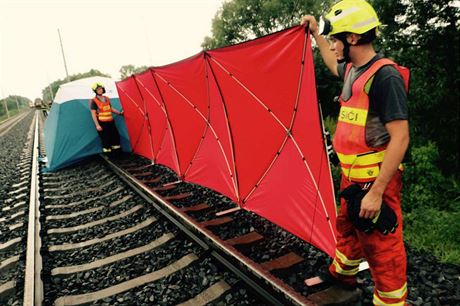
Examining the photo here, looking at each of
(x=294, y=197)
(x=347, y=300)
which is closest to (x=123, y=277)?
(x=294, y=197)

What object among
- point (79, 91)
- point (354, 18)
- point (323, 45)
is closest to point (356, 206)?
point (354, 18)

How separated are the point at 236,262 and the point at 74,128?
7.21m

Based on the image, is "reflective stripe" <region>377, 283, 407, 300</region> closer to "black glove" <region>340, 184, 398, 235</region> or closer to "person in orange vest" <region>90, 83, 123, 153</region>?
"black glove" <region>340, 184, 398, 235</region>

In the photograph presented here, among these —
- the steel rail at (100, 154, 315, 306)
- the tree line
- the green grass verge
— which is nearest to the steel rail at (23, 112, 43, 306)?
the steel rail at (100, 154, 315, 306)

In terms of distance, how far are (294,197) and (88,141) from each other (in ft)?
24.0

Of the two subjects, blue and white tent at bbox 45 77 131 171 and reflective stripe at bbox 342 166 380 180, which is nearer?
reflective stripe at bbox 342 166 380 180

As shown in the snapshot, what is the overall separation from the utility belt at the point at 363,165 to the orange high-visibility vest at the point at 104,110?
24.5 ft

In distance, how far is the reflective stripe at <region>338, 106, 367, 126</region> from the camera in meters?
2.08

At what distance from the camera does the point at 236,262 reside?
3291 mm

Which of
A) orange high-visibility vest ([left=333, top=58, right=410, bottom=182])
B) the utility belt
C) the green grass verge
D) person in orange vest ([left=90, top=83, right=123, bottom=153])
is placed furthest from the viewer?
person in orange vest ([left=90, top=83, right=123, bottom=153])

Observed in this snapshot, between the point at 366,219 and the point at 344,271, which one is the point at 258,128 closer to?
the point at 344,271

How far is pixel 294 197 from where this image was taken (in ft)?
11.5

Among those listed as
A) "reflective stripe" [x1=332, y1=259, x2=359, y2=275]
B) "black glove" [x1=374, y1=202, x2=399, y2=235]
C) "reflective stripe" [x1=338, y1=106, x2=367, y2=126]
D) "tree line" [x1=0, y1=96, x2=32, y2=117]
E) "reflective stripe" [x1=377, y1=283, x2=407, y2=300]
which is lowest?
"reflective stripe" [x1=332, y1=259, x2=359, y2=275]

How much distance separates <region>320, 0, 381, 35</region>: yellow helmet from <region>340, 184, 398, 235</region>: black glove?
1054 mm
